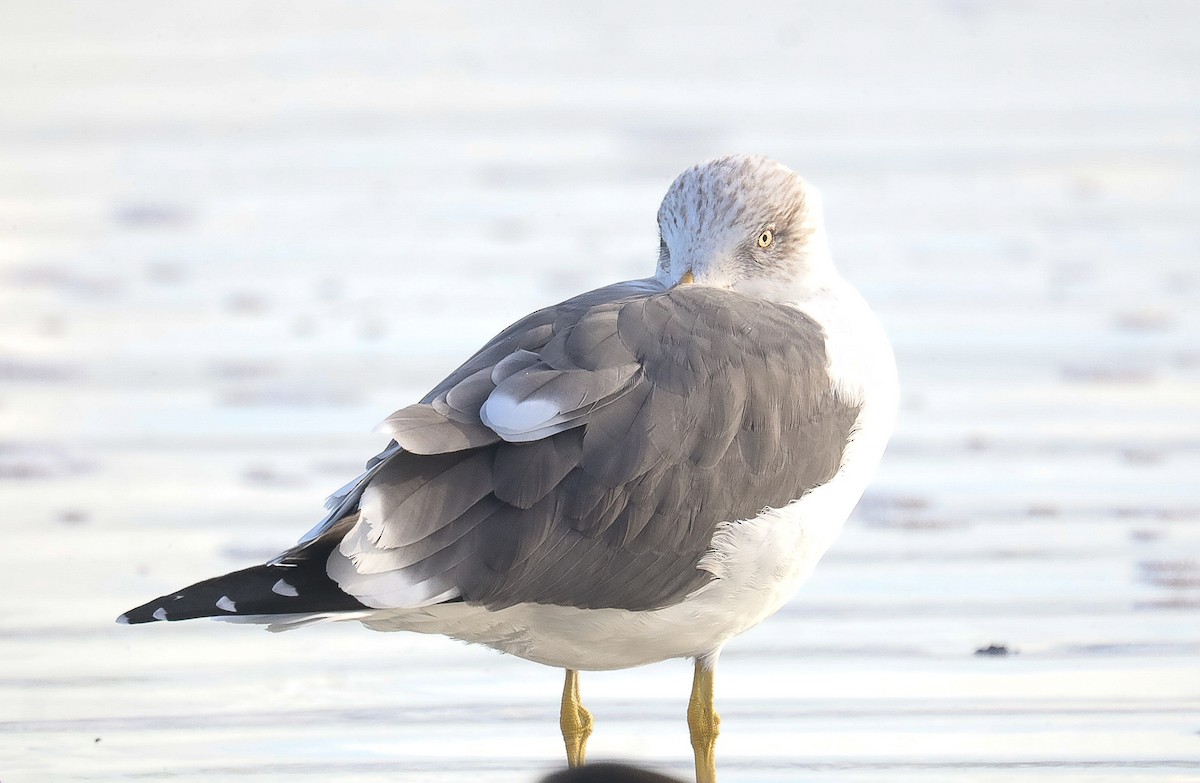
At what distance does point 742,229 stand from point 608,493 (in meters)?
0.89

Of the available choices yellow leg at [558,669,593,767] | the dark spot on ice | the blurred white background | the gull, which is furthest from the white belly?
the dark spot on ice

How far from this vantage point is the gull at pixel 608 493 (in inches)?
162

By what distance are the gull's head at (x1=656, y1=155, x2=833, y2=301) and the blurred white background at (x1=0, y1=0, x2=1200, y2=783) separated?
1.02 m

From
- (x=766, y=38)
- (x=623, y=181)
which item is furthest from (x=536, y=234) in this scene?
(x=766, y=38)

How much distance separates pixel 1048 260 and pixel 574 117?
2935 millimetres

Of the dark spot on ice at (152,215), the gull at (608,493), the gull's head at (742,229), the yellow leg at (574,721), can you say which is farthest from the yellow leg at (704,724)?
the dark spot on ice at (152,215)

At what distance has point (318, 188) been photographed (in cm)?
966

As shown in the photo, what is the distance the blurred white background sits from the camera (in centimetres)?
492

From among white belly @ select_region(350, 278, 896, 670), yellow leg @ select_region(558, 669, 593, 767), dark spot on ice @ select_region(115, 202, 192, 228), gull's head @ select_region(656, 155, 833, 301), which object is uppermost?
gull's head @ select_region(656, 155, 833, 301)

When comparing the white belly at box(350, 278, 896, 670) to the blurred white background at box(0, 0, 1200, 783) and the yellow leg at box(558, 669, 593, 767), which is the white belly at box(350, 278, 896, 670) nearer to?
the yellow leg at box(558, 669, 593, 767)

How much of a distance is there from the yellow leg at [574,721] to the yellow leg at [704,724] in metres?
0.26

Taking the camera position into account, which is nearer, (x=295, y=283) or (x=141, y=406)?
(x=141, y=406)

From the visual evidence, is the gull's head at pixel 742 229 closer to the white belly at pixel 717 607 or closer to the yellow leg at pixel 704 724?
the white belly at pixel 717 607

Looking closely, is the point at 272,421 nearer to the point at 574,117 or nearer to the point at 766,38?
the point at 574,117
